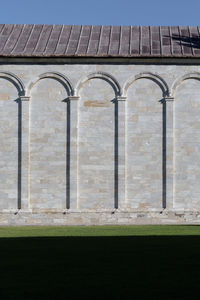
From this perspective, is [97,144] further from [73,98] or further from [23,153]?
[23,153]

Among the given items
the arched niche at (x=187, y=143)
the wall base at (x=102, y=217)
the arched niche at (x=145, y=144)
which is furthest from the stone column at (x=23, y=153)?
the arched niche at (x=187, y=143)

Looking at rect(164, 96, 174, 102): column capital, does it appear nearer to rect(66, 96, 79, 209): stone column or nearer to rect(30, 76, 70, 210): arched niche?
rect(66, 96, 79, 209): stone column

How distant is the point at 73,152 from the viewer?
102 feet

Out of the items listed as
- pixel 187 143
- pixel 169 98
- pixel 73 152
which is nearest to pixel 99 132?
pixel 73 152

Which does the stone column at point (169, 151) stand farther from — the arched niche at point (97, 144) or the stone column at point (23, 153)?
the stone column at point (23, 153)

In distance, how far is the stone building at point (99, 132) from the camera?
102 ft

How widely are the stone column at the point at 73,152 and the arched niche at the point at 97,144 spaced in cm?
23
